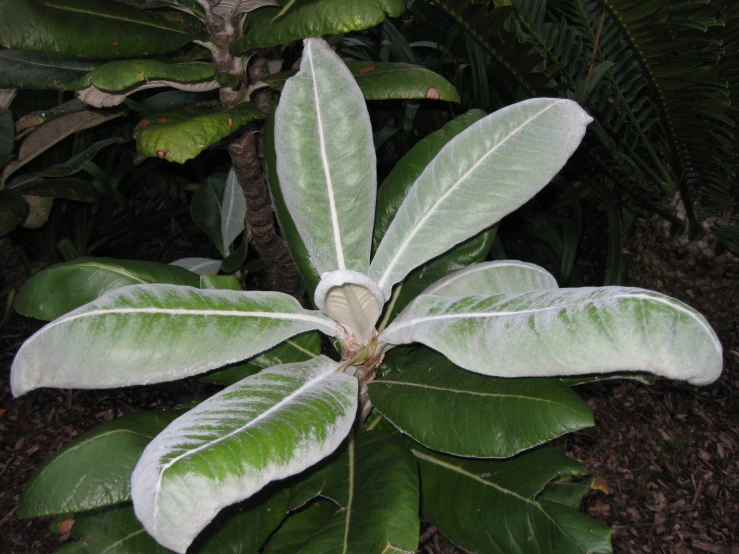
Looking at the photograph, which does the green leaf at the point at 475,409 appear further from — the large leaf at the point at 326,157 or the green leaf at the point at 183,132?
the green leaf at the point at 183,132

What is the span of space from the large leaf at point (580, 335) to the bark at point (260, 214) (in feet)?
1.89

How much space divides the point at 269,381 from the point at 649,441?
5.52ft

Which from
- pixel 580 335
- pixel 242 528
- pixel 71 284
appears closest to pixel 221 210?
pixel 71 284

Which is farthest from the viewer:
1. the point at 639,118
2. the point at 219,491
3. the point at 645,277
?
the point at 645,277

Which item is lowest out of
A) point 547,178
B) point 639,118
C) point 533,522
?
point 533,522

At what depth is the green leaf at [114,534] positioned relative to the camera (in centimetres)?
98

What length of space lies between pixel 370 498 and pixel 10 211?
3.43 ft

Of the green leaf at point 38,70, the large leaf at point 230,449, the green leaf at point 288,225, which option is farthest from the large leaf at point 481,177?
the green leaf at point 38,70

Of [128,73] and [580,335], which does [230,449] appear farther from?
[128,73]

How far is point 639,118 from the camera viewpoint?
196 centimetres

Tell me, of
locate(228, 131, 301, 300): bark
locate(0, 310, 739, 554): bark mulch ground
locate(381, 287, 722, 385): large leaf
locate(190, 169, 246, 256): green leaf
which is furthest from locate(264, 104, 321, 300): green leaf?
locate(0, 310, 739, 554): bark mulch ground

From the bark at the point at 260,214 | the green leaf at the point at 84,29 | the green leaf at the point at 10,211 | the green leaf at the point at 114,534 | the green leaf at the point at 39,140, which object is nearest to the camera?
the green leaf at the point at 84,29

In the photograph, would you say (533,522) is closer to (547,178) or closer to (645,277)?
(547,178)

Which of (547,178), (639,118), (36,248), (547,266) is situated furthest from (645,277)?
(36,248)
